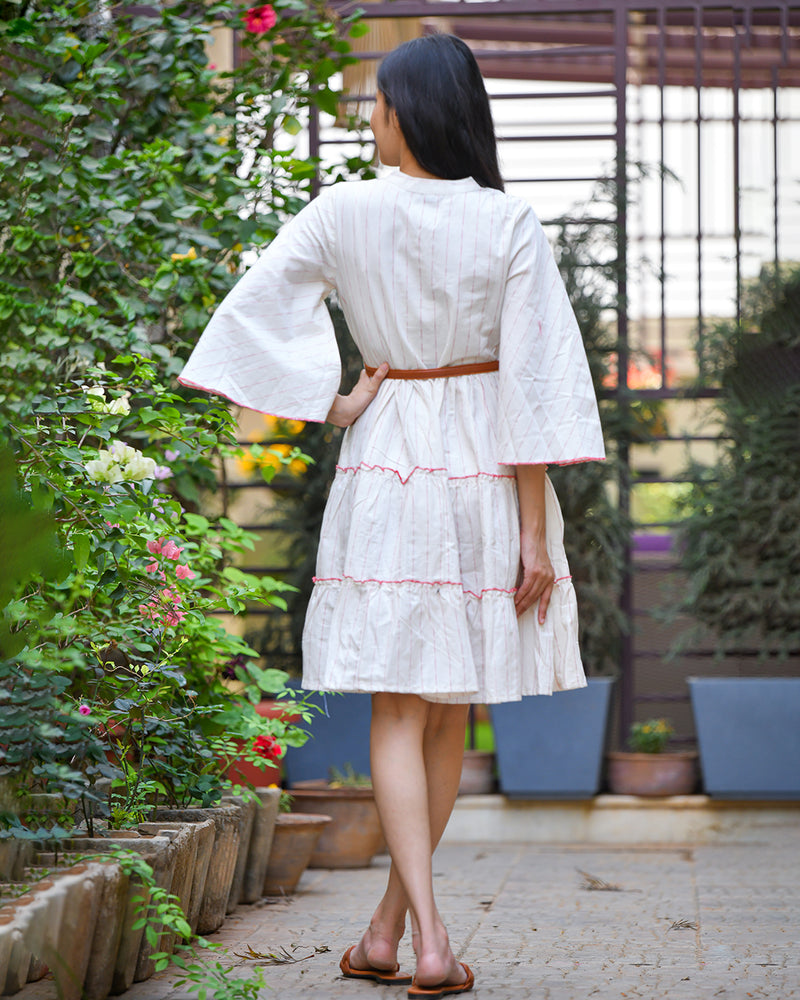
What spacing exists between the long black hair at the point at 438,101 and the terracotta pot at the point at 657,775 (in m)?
2.53

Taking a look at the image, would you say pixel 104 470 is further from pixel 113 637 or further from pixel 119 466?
pixel 113 637

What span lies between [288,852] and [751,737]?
168cm

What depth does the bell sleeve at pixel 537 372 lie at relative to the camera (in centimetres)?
183

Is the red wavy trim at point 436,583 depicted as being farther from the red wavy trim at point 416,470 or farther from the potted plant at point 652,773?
the potted plant at point 652,773

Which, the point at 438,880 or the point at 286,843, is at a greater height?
the point at 286,843

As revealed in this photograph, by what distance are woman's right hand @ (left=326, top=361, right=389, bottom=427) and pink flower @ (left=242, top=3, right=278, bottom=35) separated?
1691mm

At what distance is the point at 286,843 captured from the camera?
2781 millimetres

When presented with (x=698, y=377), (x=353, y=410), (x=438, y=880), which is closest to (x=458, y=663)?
(x=353, y=410)

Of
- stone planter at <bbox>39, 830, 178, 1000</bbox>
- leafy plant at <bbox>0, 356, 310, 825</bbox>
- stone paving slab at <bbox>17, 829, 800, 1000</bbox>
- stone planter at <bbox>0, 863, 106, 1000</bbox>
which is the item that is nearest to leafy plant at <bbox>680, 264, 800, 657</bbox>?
stone paving slab at <bbox>17, 829, 800, 1000</bbox>

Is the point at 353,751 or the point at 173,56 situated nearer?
the point at 173,56

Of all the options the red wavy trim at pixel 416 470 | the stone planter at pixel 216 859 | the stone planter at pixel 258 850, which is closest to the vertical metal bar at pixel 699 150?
the stone planter at pixel 258 850

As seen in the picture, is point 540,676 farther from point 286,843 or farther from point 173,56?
point 173,56

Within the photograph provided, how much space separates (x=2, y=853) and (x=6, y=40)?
2128 mm

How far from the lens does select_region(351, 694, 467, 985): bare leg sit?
5.65ft
